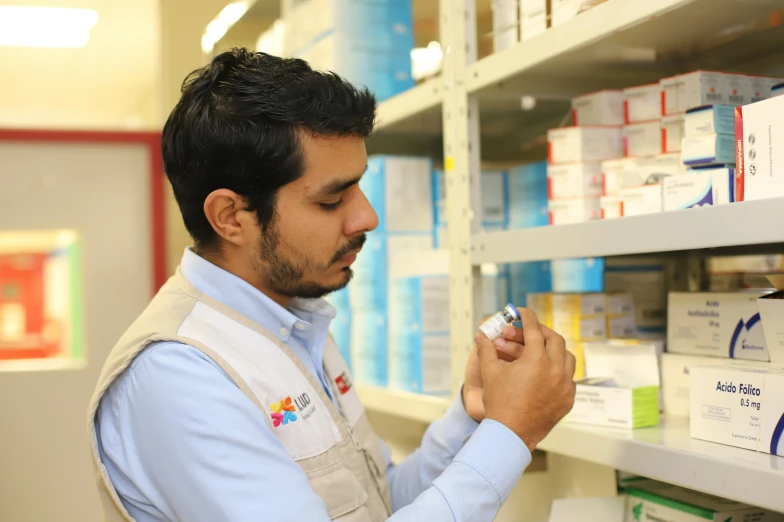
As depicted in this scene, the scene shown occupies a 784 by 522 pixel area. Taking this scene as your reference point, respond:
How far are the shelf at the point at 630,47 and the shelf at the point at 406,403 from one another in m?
0.70

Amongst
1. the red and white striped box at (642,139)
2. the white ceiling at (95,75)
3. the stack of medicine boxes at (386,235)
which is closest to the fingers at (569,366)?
the red and white striped box at (642,139)

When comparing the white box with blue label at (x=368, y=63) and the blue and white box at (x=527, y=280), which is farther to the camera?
the white box with blue label at (x=368, y=63)

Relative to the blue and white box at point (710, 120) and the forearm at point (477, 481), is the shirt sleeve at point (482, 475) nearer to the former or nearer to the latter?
the forearm at point (477, 481)

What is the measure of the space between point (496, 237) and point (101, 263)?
300 centimetres

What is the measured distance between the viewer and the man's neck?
52.7 inches

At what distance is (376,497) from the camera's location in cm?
137

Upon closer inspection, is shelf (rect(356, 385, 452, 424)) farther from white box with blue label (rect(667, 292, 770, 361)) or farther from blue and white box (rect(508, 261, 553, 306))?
white box with blue label (rect(667, 292, 770, 361))

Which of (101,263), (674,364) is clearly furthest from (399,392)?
(101,263)

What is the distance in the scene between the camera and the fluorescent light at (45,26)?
16.6 feet

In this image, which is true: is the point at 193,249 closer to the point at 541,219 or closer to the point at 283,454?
the point at 283,454

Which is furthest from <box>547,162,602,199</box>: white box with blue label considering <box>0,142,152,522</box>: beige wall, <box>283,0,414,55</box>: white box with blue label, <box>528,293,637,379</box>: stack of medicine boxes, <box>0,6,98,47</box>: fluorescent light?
<box>0,6,98,47</box>: fluorescent light

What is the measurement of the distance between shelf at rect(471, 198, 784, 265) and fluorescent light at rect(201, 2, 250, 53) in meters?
1.73

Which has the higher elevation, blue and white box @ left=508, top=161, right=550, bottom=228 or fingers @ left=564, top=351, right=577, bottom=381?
blue and white box @ left=508, top=161, right=550, bottom=228

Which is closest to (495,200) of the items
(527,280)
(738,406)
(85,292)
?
(527,280)
